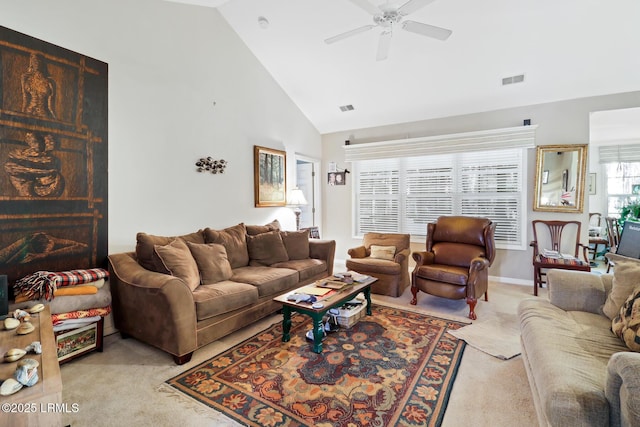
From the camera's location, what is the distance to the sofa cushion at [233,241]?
363cm

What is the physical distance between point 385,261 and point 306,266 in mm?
1097

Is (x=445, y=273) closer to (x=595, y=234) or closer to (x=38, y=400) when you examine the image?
(x=38, y=400)

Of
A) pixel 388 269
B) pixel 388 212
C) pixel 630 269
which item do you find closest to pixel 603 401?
pixel 630 269

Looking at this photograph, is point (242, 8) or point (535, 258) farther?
point (535, 258)

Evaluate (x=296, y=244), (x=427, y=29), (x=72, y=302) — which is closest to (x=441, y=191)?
(x=296, y=244)

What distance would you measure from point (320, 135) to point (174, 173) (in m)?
3.47

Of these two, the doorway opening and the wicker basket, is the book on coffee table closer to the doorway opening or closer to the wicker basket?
the wicker basket

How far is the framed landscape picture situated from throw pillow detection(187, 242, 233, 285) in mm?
1520

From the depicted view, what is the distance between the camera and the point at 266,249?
12.9 feet

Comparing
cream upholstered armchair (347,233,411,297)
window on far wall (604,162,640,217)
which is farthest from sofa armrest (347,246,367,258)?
window on far wall (604,162,640,217)

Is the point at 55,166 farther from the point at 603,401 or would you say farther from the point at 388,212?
the point at 388,212

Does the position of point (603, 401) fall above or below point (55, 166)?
below

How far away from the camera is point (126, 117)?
3.07 meters

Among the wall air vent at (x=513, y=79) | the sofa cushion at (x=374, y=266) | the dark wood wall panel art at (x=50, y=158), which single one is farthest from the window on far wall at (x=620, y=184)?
the dark wood wall panel art at (x=50, y=158)
